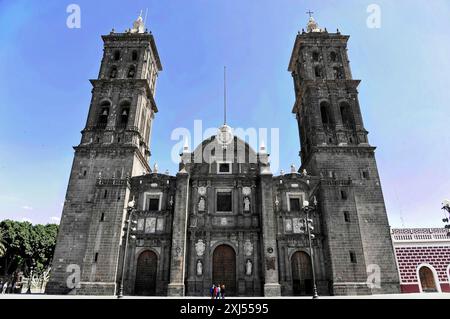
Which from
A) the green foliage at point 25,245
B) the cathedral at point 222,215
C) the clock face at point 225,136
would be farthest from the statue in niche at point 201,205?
the green foliage at point 25,245

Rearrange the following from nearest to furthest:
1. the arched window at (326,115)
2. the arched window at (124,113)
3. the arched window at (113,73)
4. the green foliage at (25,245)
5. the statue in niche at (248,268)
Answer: the statue in niche at (248,268) < the arched window at (326,115) < the arched window at (124,113) < the green foliage at (25,245) < the arched window at (113,73)

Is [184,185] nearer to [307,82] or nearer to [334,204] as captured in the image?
[334,204]

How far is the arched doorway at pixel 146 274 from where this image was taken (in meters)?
25.9

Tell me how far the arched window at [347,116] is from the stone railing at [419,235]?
38.4ft

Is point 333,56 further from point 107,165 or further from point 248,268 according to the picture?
point 107,165

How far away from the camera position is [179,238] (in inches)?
1027

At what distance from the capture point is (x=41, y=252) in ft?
124

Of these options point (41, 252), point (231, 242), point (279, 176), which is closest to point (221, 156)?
point (279, 176)

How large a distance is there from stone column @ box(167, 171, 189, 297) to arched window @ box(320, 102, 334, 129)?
1680cm

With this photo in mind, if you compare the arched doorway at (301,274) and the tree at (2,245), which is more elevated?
the tree at (2,245)

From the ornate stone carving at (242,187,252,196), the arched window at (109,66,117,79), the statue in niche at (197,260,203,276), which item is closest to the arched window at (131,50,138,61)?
the arched window at (109,66,117,79)

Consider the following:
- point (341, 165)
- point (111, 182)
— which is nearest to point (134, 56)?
point (111, 182)

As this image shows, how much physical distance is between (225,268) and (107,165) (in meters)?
15.4

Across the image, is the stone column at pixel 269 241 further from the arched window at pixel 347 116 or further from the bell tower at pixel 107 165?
the bell tower at pixel 107 165
